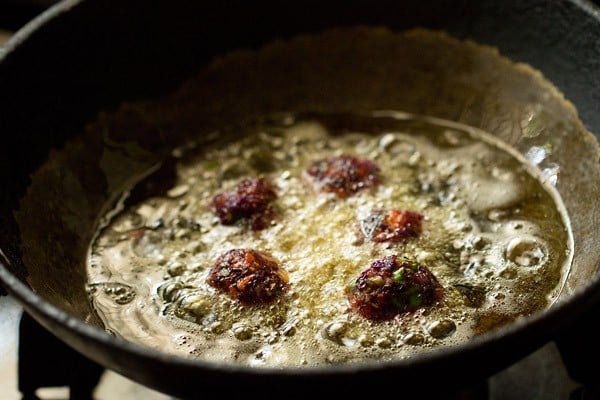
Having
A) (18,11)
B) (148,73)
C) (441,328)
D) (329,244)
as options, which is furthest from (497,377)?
(18,11)

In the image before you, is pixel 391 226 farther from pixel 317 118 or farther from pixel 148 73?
pixel 148 73

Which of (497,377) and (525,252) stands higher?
(525,252)

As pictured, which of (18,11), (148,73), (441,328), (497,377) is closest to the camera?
(441,328)

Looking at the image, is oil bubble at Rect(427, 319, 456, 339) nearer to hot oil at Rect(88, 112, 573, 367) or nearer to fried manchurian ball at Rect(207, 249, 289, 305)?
hot oil at Rect(88, 112, 573, 367)

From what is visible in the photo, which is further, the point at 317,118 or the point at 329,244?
the point at 317,118

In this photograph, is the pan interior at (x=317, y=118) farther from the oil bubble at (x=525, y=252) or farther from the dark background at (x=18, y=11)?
the dark background at (x=18, y=11)

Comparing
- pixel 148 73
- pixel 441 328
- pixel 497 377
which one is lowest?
pixel 497 377

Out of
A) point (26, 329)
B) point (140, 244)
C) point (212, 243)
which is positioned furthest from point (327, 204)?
point (26, 329)
